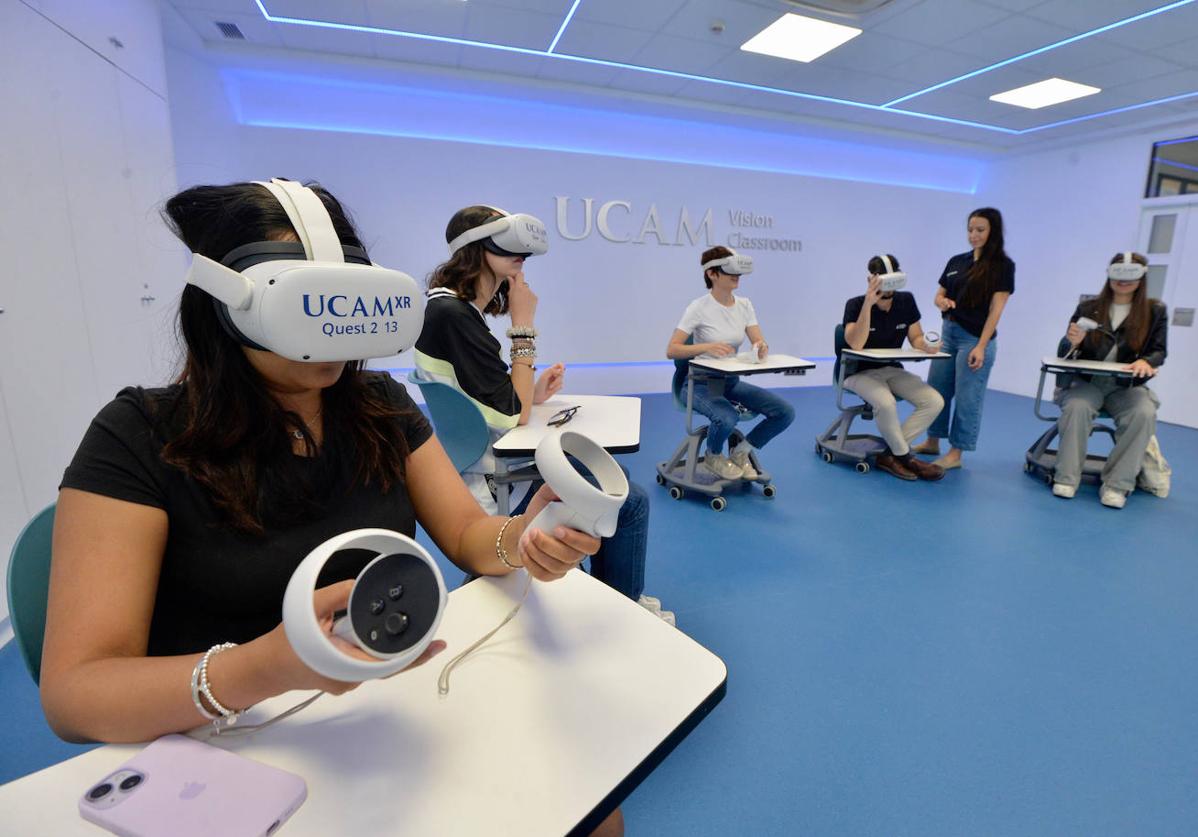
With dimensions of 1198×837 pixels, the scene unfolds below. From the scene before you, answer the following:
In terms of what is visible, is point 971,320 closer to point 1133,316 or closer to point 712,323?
point 1133,316

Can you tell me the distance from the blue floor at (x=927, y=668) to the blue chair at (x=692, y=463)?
0.11 metres

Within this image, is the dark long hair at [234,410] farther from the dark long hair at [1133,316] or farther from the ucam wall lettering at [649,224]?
the ucam wall lettering at [649,224]

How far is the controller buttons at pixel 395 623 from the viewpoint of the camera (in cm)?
56

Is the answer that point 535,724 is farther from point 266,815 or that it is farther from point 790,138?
point 790,138

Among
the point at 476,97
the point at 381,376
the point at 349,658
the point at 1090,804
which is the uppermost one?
the point at 476,97

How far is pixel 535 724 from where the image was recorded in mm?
712

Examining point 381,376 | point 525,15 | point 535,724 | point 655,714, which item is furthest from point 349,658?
point 525,15

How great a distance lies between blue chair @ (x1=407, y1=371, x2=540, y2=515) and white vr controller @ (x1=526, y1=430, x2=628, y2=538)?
3.16 feet

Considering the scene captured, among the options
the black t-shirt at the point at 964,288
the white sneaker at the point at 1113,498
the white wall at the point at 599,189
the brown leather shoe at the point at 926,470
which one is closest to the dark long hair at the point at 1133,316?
the black t-shirt at the point at 964,288

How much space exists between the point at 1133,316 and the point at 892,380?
1.45 meters

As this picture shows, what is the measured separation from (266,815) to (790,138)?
766 centimetres

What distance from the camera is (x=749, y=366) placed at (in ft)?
10.6

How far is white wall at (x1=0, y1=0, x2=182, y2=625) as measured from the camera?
2186mm

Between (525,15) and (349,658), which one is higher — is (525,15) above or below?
above
